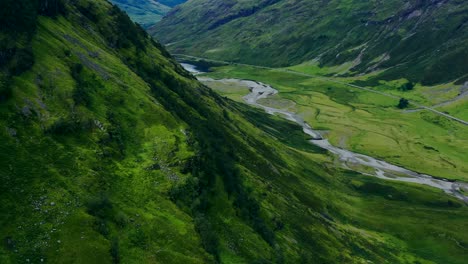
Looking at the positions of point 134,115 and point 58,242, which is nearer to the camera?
point 58,242

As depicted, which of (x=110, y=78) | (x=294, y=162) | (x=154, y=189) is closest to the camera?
(x=154, y=189)

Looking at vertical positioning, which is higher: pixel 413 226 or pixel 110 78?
pixel 110 78

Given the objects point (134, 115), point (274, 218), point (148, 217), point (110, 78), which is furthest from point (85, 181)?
point (274, 218)

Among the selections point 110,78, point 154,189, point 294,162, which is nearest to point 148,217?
point 154,189

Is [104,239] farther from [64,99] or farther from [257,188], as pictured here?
[257,188]

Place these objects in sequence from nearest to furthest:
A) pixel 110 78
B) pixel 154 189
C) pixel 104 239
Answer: pixel 104 239
pixel 154 189
pixel 110 78

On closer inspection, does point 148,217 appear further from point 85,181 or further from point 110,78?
point 110,78

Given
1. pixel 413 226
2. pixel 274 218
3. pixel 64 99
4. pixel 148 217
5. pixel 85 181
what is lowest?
pixel 413 226
